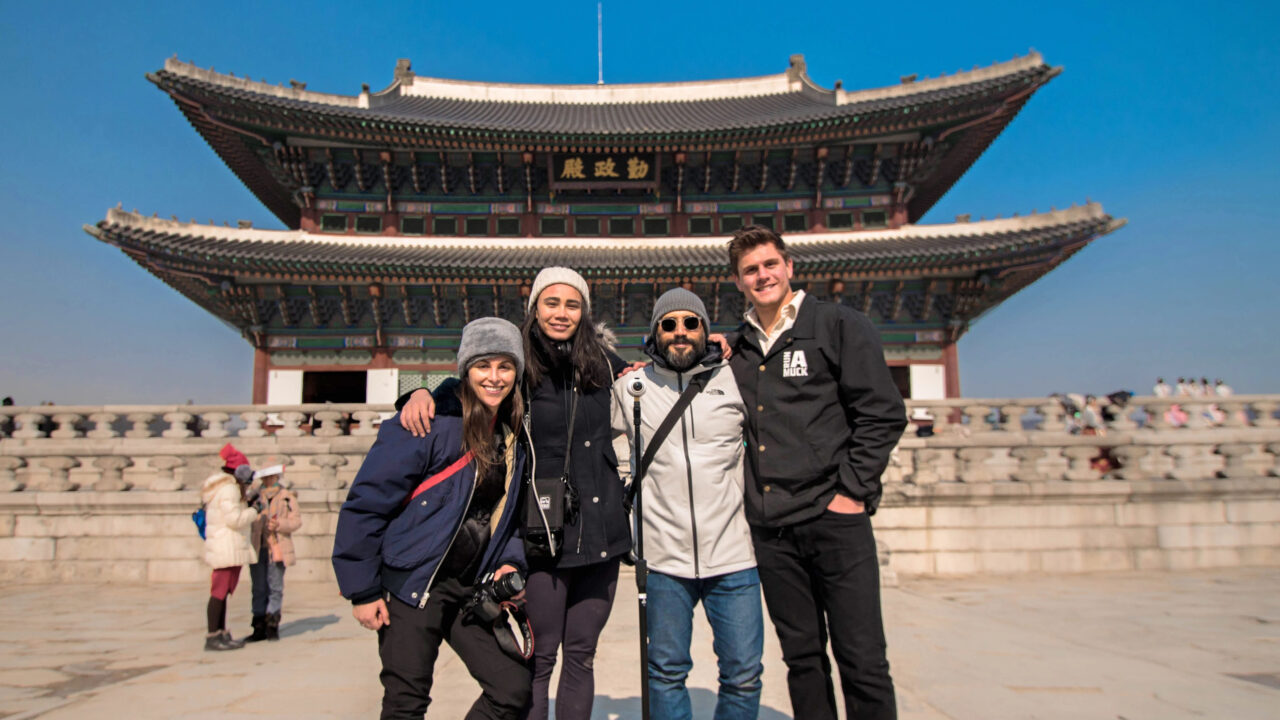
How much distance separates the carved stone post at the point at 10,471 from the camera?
948 cm

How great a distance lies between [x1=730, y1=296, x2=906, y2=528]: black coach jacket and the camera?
2535mm

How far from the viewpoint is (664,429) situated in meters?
2.68

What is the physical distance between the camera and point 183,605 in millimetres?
7891

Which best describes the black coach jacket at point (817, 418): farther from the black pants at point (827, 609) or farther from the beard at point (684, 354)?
the beard at point (684, 354)

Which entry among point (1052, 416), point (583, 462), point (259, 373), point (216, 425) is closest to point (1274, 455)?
point (1052, 416)

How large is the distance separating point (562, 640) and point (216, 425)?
9.74m

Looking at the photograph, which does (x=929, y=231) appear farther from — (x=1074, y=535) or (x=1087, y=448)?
(x=1074, y=535)

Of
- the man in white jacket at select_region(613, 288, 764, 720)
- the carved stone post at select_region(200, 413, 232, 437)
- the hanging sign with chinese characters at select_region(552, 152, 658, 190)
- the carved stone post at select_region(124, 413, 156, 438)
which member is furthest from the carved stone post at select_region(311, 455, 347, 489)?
the man in white jacket at select_region(613, 288, 764, 720)

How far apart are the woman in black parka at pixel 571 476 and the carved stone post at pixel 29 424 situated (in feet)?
37.0

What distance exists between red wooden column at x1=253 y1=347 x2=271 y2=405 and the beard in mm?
13712

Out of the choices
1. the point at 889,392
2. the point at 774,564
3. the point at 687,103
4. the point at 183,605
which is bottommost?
the point at 183,605

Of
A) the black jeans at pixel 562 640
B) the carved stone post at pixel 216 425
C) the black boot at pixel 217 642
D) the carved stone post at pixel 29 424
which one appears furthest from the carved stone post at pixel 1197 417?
the carved stone post at pixel 29 424

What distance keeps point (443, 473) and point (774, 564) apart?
142cm

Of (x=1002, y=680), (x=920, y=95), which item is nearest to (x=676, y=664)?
(x=1002, y=680)
